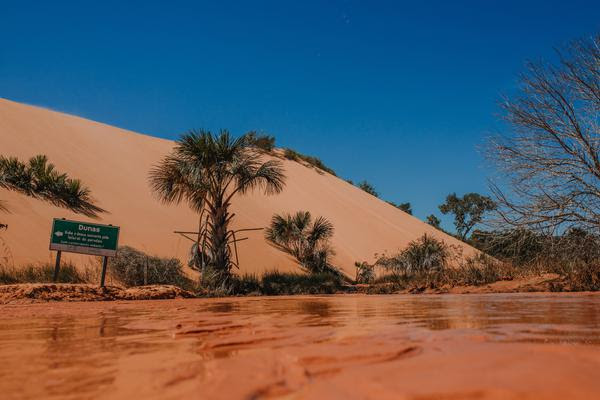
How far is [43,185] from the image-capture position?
1588 centimetres

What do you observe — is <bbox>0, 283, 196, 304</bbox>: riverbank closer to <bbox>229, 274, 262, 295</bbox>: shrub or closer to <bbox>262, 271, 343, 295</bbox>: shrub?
<bbox>229, 274, 262, 295</bbox>: shrub

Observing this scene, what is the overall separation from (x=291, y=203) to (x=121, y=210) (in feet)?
47.2

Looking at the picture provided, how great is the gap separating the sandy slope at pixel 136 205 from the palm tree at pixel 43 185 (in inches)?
22.4

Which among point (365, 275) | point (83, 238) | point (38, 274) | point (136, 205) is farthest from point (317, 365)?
point (365, 275)

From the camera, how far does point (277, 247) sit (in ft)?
71.7

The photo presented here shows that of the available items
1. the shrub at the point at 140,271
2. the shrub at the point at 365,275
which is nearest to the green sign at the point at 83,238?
the shrub at the point at 140,271

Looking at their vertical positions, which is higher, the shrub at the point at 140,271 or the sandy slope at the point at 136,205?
the sandy slope at the point at 136,205

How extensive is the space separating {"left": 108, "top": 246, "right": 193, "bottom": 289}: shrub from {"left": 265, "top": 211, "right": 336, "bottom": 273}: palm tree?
27.6 feet

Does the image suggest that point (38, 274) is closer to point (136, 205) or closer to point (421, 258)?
point (136, 205)

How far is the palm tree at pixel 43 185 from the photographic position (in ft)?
50.1

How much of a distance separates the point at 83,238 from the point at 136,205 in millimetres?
9004

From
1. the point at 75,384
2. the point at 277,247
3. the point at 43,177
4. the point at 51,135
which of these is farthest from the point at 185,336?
the point at 51,135

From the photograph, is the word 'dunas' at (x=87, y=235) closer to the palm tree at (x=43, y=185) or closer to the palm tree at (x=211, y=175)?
the palm tree at (x=211, y=175)

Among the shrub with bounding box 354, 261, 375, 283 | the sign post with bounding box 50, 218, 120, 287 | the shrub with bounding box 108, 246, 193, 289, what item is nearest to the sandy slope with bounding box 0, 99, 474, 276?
the shrub with bounding box 108, 246, 193, 289
